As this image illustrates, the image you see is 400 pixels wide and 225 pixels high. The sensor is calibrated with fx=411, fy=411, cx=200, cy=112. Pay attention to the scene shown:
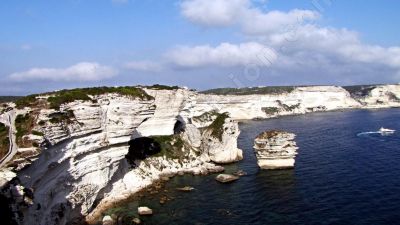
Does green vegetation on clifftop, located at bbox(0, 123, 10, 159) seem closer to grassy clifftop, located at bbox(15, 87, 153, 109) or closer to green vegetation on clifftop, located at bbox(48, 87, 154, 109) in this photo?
grassy clifftop, located at bbox(15, 87, 153, 109)

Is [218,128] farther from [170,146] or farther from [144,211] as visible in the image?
[144,211]

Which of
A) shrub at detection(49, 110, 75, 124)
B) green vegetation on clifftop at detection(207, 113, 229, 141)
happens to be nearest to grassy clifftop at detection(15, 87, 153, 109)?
shrub at detection(49, 110, 75, 124)

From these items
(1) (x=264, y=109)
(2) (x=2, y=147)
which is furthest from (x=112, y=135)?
(1) (x=264, y=109)

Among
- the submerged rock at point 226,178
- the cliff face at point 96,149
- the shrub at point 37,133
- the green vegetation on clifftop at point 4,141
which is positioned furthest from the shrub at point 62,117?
the submerged rock at point 226,178

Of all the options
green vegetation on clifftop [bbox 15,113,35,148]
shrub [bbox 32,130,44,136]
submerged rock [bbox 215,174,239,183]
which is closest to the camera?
green vegetation on clifftop [bbox 15,113,35,148]

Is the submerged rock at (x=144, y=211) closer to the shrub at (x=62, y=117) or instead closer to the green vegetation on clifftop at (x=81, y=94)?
the shrub at (x=62, y=117)

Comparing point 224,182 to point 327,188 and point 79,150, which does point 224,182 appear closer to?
point 327,188
